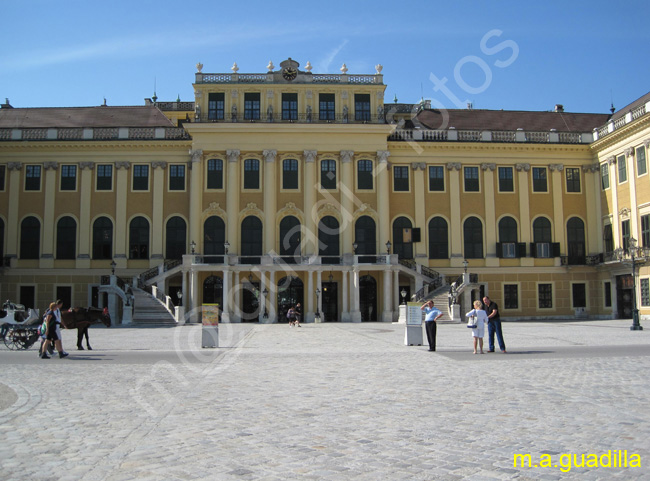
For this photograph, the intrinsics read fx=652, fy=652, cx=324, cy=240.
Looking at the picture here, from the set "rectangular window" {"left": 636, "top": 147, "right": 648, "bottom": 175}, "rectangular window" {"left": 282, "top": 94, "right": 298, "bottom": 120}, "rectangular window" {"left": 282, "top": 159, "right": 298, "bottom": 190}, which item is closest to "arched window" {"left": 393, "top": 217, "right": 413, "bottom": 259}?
"rectangular window" {"left": 282, "top": 159, "right": 298, "bottom": 190}

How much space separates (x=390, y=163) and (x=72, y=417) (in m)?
42.9

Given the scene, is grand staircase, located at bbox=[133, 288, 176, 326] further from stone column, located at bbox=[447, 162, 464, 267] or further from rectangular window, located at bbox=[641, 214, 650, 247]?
rectangular window, located at bbox=[641, 214, 650, 247]

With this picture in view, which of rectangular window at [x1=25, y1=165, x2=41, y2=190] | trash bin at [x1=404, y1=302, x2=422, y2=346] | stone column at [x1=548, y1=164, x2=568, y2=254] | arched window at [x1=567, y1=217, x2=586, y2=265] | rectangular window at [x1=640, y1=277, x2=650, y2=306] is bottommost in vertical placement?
trash bin at [x1=404, y1=302, x2=422, y2=346]

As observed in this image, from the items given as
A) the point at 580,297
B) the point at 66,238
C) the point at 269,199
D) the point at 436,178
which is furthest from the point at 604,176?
the point at 66,238

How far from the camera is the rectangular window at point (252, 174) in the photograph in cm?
4941

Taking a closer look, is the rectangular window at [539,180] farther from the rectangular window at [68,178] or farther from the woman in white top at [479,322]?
the rectangular window at [68,178]

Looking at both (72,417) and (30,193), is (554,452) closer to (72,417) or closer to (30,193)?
(72,417)

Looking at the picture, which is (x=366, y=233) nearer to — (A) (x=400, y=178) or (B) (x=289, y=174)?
(A) (x=400, y=178)

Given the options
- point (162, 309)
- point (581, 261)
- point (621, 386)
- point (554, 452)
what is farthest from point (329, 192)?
point (554, 452)

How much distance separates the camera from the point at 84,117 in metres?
54.7

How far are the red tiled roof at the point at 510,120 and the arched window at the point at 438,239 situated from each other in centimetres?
879

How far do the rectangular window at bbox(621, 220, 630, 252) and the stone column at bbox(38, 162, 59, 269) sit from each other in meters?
42.2

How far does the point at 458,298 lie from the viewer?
45844 mm

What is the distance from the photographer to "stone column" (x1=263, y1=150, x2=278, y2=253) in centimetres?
4825
